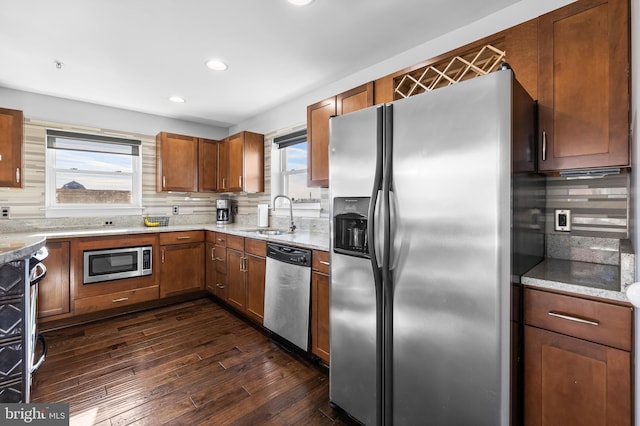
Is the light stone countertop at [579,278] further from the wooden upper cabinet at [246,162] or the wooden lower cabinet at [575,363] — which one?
the wooden upper cabinet at [246,162]

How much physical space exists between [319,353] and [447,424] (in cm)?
106

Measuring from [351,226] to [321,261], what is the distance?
0.58 m

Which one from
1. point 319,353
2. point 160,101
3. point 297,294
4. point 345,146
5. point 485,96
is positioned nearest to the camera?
point 485,96

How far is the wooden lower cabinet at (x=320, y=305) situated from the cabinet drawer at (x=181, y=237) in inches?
83.3

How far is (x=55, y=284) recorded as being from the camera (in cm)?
287

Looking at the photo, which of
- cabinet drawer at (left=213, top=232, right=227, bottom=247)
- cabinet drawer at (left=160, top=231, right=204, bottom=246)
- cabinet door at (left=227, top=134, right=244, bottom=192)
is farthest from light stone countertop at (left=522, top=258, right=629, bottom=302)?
cabinet drawer at (left=160, top=231, right=204, bottom=246)

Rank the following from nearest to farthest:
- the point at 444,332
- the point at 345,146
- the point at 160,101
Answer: the point at 444,332 < the point at 345,146 < the point at 160,101

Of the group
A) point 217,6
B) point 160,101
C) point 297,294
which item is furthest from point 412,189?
point 160,101

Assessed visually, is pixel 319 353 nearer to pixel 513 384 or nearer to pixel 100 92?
pixel 513 384

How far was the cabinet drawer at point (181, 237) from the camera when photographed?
3486 mm

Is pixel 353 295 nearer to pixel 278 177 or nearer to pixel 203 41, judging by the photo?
pixel 203 41

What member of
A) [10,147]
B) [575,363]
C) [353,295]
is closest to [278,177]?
[353,295]

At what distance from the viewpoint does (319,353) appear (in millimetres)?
2184
